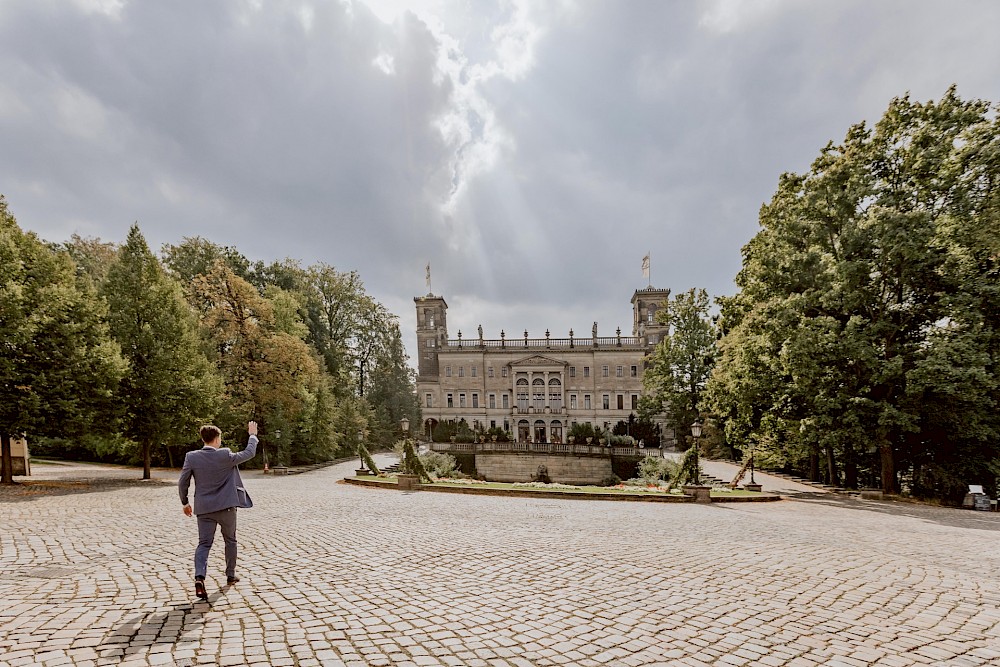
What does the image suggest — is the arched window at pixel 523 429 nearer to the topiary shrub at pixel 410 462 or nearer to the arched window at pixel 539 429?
the arched window at pixel 539 429

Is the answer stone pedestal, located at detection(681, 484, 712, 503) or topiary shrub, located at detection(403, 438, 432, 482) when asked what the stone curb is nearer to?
stone pedestal, located at detection(681, 484, 712, 503)

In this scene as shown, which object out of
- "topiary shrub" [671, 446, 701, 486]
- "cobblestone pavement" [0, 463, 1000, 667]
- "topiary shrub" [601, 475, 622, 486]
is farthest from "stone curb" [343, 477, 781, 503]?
"topiary shrub" [601, 475, 622, 486]

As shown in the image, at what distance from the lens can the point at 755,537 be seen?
379 inches

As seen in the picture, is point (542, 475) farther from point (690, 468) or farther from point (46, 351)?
point (46, 351)

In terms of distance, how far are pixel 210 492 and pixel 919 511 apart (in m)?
20.3

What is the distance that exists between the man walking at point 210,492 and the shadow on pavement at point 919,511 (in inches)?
677

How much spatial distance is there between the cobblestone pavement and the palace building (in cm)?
4922

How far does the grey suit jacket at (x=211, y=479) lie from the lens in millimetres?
5223

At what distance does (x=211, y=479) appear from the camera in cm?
529

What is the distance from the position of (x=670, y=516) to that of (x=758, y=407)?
42.0 feet

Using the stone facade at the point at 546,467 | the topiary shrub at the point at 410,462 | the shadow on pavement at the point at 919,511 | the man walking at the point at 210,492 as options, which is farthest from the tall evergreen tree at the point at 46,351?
the stone facade at the point at 546,467

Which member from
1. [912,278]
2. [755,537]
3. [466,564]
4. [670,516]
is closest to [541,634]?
[466,564]

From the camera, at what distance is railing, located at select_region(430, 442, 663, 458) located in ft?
121

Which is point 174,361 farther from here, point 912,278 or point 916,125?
point 916,125
